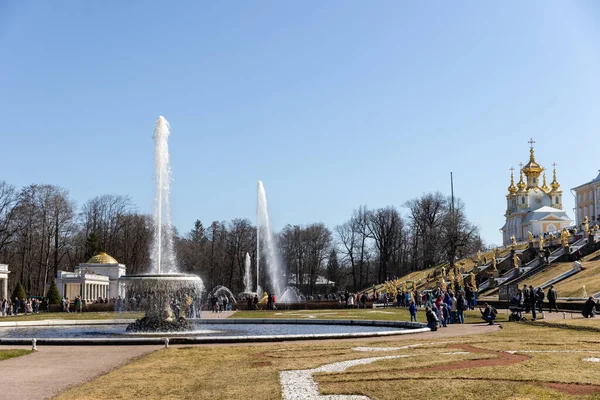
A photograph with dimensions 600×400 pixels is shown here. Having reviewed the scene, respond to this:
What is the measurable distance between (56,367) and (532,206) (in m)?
115

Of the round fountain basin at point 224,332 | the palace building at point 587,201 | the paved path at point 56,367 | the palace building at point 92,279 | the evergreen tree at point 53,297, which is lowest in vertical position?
the paved path at point 56,367

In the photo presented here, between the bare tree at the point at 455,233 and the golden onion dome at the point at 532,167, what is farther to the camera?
the golden onion dome at the point at 532,167

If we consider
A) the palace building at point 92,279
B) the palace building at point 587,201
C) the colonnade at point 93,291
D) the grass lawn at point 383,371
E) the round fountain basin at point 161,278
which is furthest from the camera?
the palace building at point 587,201

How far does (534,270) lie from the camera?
6419cm

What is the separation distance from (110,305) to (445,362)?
4615 cm

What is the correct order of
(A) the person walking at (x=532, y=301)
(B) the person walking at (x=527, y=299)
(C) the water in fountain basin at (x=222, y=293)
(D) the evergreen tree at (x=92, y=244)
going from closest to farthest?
(A) the person walking at (x=532, y=301) → (B) the person walking at (x=527, y=299) → (C) the water in fountain basin at (x=222, y=293) → (D) the evergreen tree at (x=92, y=244)

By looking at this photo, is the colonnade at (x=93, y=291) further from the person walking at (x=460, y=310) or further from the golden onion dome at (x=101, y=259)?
the person walking at (x=460, y=310)

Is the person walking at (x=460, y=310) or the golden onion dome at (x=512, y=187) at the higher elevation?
the golden onion dome at (x=512, y=187)

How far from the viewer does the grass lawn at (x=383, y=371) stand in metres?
12.7

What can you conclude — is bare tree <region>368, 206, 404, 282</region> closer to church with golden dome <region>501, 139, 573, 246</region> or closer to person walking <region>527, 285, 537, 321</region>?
church with golden dome <region>501, 139, 573, 246</region>

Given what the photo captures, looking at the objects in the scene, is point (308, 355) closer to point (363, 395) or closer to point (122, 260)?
point (363, 395)

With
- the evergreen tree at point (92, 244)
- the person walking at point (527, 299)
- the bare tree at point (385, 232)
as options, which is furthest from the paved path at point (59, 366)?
the bare tree at point (385, 232)

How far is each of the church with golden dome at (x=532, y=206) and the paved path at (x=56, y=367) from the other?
10189 centimetres

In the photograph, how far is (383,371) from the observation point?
15203mm
